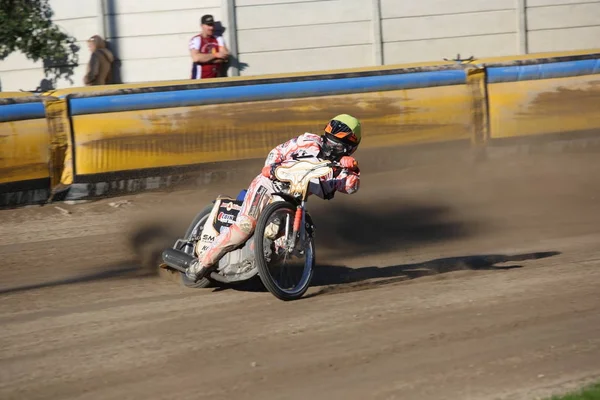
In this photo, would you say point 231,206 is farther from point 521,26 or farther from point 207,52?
point 521,26

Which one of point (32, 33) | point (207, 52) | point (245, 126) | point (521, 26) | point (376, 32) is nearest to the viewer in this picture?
point (245, 126)

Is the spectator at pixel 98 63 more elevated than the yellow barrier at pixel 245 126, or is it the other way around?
the spectator at pixel 98 63

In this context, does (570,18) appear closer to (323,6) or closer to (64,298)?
(323,6)

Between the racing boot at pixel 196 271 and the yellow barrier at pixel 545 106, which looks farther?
the yellow barrier at pixel 545 106

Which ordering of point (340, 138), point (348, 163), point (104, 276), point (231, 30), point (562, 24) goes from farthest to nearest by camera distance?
point (562, 24) → point (231, 30) → point (104, 276) → point (340, 138) → point (348, 163)

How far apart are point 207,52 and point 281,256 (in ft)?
24.0

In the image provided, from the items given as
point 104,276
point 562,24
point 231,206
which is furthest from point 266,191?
point 562,24

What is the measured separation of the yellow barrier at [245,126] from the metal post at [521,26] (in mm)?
3898

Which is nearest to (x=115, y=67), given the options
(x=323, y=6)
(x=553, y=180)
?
(x=323, y=6)

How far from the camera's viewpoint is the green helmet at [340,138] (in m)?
7.55

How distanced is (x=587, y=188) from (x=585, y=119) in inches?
80.8

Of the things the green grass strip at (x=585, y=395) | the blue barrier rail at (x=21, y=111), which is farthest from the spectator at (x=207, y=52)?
the green grass strip at (x=585, y=395)

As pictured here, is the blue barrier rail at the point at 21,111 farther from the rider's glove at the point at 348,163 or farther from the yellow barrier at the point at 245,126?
the rider's glove at the point at 348,163

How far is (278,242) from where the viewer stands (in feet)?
24.6
